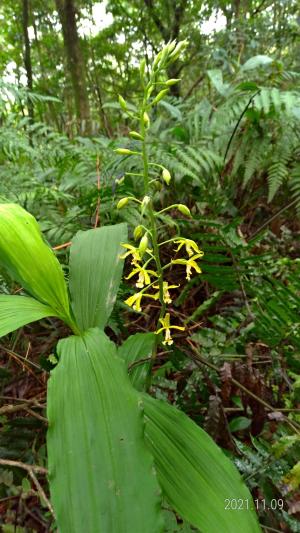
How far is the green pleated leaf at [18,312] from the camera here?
75 centimetres

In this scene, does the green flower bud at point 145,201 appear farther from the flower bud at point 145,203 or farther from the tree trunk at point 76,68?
the tree trunk at point 76,68

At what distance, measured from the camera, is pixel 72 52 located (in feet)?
15.4

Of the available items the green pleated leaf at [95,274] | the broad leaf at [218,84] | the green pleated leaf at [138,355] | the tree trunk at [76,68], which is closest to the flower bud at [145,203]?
the green pleated leaf at [95,274]

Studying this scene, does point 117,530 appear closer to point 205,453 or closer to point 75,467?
point 75,467

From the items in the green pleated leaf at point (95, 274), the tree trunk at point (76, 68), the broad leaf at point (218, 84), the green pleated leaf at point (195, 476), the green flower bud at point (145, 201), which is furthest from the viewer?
the tree trunk at point (76, 68)

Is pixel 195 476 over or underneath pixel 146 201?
underneath

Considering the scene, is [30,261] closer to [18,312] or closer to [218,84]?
[18,312]

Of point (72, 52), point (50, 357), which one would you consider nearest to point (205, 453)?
point (50, 357)

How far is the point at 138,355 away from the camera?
1092mm

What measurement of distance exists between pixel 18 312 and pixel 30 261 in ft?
0.44

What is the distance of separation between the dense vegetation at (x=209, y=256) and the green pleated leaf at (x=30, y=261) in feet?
0.75

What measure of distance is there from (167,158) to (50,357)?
121 centimetres

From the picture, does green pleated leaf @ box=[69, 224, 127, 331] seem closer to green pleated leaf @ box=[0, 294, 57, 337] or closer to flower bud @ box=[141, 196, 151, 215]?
green pleated leaf @ box=[0, 294, 57, 337]

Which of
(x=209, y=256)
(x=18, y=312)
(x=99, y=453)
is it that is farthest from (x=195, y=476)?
(x=209, y=256)
